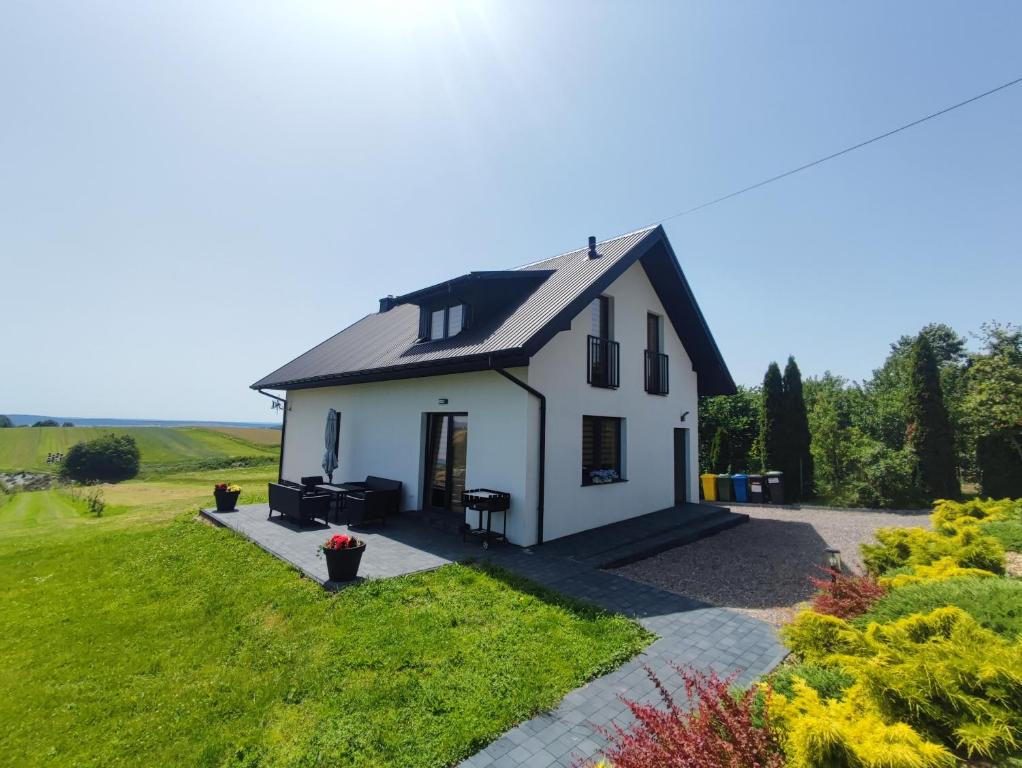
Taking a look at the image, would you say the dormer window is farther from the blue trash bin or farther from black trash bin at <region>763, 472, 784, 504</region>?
black trash bin at <region>763, 472, 784, 504</region>

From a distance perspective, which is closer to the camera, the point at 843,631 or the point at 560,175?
the point at 843,631

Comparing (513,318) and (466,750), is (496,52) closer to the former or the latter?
(513,318)

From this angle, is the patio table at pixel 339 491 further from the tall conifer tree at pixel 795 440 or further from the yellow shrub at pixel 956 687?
the tall conifer tree at pixel 795 440

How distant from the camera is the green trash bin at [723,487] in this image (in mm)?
15398

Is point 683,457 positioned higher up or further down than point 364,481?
higher up

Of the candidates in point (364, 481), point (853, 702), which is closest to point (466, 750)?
point (853, 702)

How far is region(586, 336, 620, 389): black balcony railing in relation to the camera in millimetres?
9297

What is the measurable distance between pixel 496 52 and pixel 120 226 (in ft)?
29.0

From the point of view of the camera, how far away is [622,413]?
10.0 meters

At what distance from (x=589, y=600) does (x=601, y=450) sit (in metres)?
4.47

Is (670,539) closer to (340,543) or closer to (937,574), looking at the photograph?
(937,574)

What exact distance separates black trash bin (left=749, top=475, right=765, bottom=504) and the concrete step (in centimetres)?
427

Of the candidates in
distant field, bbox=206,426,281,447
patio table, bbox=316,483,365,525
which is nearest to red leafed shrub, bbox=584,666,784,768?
patio table, bbox=316,483,365,525

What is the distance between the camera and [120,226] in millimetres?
9422
